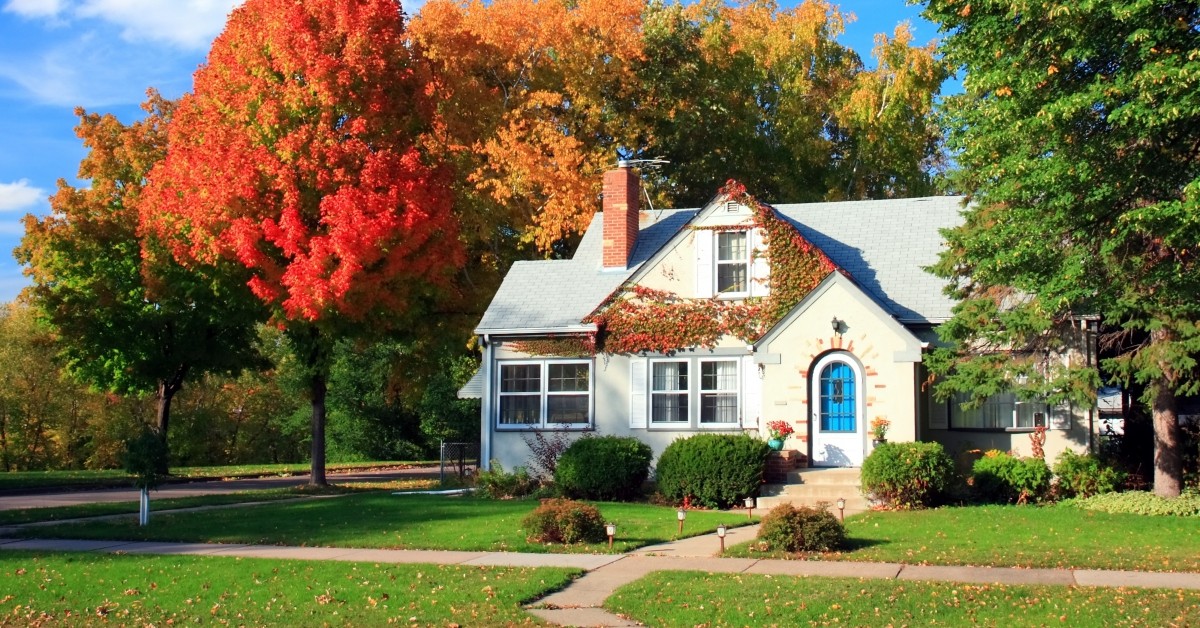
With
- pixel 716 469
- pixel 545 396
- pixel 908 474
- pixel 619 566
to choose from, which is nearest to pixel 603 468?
pixel 716 469

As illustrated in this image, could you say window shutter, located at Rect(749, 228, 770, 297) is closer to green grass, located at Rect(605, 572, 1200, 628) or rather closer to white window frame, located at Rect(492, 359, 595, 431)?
white window frame, located at Rect(492, 359, 595, 431)

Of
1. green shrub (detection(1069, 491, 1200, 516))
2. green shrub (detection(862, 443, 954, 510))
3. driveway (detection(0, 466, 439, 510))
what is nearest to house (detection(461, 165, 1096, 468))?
green shrub (detection(862, 443, 954, 510))

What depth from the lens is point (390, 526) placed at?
55.4ft

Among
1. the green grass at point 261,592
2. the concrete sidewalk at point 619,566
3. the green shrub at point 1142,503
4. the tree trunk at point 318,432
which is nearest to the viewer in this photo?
the green grass at point 261,592

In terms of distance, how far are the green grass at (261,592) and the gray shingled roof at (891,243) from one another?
40.3 ft

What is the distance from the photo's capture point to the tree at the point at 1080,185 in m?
12.9

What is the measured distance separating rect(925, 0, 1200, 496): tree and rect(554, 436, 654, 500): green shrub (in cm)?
590

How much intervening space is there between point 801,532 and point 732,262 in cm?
1028

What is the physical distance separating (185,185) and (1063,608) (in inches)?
795

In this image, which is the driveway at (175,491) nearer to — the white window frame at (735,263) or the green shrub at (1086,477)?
the white window frame at (735,263)

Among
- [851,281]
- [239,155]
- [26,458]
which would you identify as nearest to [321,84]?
[239,155]

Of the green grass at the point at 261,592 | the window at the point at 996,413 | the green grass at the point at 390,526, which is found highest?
the window at the point at 996,413

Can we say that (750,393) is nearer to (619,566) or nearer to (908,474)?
(908,474)

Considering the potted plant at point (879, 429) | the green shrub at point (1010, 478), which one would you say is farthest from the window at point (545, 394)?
the green shrub at point (1010, 478)
